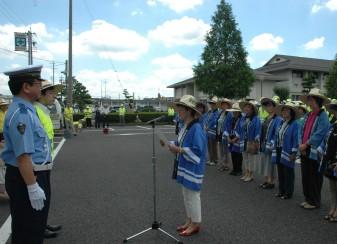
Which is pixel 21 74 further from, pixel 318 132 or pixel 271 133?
pixel 271 133

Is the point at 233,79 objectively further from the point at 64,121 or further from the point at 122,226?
the point at 122,226

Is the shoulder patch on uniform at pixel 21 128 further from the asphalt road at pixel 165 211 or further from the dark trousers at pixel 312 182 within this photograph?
the dark trousers at pixel 312 182

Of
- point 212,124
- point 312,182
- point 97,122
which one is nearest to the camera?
point 312,182

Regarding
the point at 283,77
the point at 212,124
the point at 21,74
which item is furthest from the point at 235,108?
the point at 283,77

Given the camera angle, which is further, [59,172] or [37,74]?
[59,172]

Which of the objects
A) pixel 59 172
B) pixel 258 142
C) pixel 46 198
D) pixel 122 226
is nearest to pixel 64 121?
pixel 59 172

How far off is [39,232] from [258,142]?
5831 millimetres

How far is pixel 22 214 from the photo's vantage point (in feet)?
9.89

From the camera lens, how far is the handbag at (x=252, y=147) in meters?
8.03

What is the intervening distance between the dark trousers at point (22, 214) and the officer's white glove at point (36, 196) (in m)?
0.08

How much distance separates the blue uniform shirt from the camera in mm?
2838

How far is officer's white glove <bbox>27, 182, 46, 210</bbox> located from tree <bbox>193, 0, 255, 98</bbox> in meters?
31.7

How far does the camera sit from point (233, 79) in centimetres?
3391

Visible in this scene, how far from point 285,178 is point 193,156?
9.42 feet
